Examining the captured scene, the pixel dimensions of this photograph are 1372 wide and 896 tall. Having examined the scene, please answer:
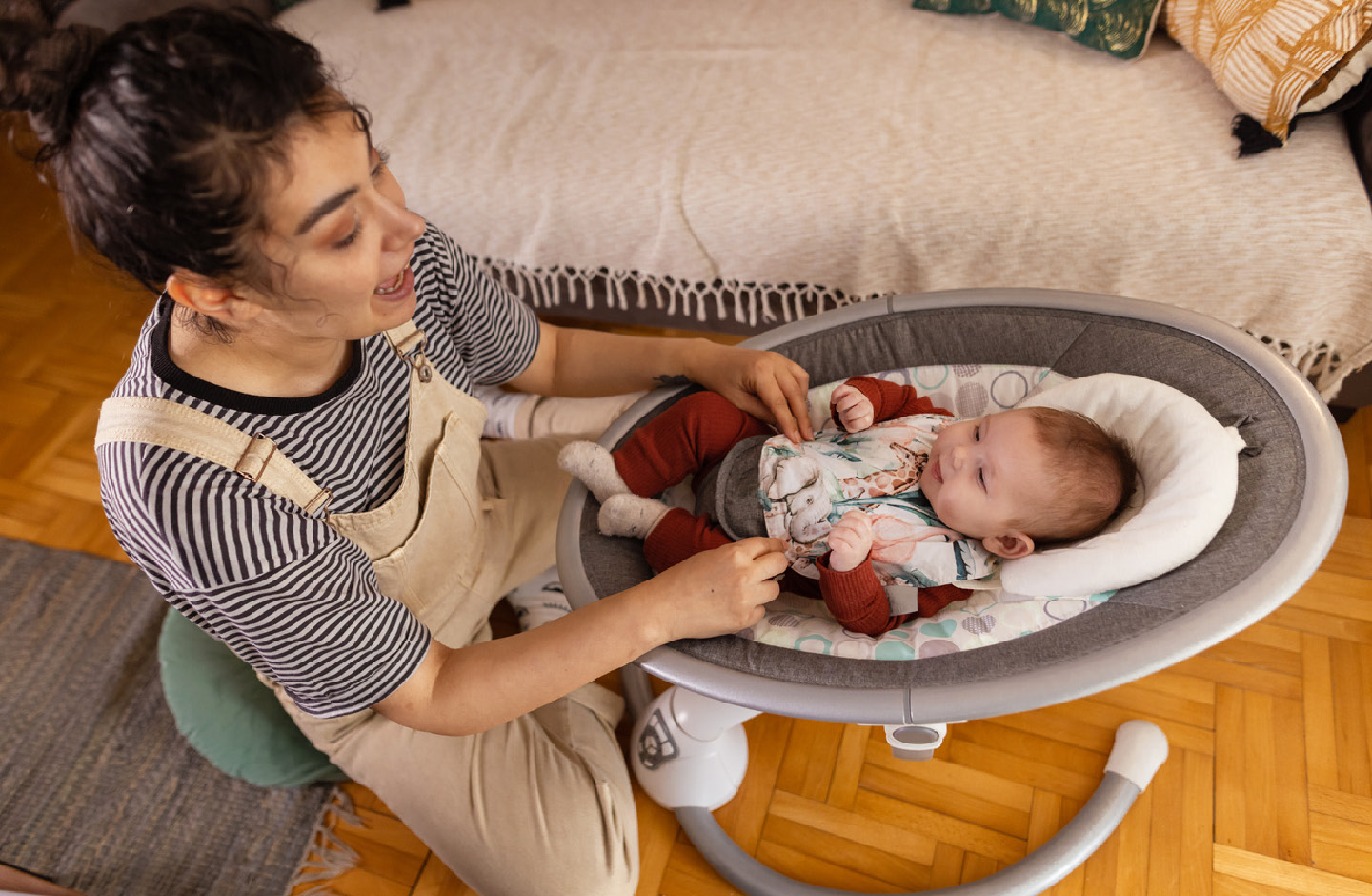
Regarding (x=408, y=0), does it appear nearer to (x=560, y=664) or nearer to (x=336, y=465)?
(x=336, y=465)

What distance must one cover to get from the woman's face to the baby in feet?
1.04

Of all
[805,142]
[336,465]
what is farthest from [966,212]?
[336,465]

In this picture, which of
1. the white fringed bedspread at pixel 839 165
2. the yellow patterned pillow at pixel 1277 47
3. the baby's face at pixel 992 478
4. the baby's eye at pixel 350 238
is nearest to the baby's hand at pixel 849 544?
the baby's face at pixel 992 478

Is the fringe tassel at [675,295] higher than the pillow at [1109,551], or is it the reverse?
the pillow at [1109,551]

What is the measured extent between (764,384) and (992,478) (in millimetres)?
273

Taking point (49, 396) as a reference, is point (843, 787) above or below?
above

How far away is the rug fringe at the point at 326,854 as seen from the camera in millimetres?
1267

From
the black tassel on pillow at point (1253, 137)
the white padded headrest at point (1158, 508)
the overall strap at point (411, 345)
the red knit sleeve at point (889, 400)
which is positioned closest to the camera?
the white padded headrest at point (1158, 508)

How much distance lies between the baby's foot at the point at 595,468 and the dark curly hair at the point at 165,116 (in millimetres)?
427

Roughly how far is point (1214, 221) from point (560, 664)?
1.05 metres

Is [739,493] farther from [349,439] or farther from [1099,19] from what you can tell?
[1099,19]

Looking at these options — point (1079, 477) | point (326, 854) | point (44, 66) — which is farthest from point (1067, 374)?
point (326, 854)

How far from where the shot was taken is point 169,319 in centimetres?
83

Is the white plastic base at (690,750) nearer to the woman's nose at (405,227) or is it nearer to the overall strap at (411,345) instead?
the overall strap at (411,345)
